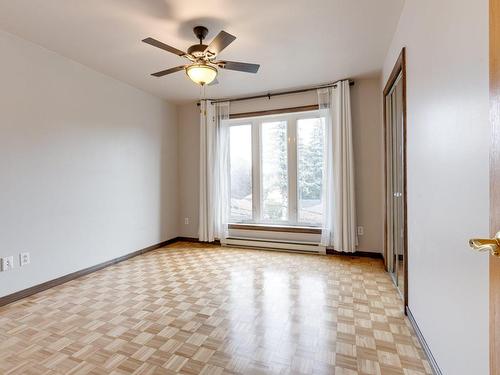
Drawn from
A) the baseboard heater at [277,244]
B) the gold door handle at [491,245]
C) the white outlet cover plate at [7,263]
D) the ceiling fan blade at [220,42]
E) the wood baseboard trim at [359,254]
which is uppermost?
the ceiling fan blade at [220,42]

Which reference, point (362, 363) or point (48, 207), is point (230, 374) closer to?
point (362, 363)

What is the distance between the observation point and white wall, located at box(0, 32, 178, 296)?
2.54 meters

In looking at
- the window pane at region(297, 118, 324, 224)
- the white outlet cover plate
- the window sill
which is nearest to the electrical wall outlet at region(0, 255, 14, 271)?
the white outlet cover plate

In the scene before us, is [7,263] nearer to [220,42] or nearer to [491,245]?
[220,42]

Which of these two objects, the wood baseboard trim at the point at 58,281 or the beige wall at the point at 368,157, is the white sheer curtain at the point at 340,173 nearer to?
the beige wall at the point at 368,157

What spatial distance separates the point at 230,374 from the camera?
Answer: 153 centimetres

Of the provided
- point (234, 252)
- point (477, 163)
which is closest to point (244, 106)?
point (234, 252)

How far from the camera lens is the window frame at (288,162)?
429cm

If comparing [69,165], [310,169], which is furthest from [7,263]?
[310,169]

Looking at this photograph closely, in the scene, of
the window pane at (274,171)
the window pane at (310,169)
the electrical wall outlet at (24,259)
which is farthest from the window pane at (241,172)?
the electrical wall outlet at (24,259)

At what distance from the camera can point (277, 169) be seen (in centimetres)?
443

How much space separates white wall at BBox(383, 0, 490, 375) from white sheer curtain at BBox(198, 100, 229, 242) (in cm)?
302

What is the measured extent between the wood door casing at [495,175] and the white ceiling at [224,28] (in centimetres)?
185

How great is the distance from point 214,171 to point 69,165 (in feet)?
6.92
